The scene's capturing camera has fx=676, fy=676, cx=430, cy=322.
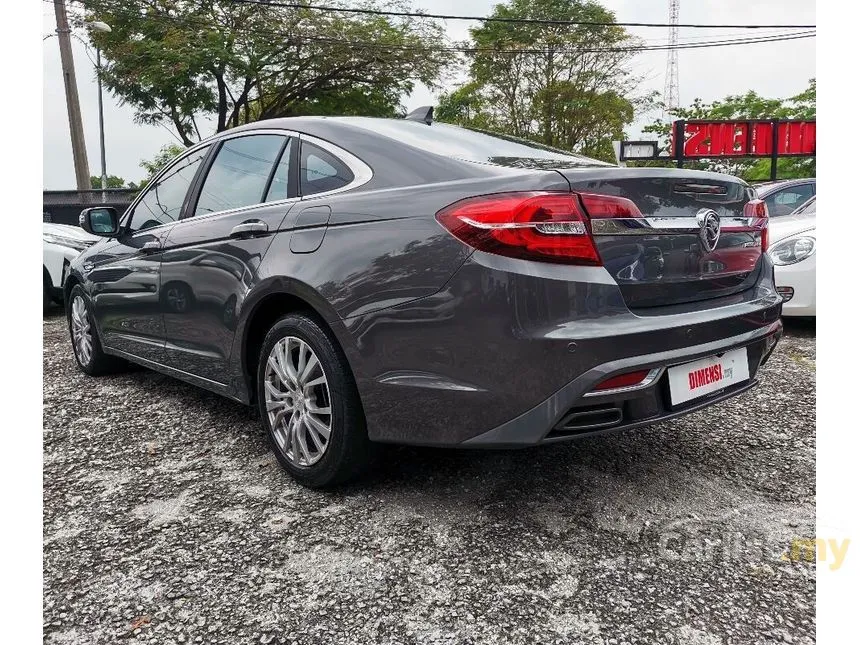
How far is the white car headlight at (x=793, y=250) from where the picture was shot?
547 centimetres

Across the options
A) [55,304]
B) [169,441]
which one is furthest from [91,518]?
[55,304]

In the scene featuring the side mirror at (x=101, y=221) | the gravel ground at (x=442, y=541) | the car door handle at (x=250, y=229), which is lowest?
the gravel ground at (x=442, y=541)

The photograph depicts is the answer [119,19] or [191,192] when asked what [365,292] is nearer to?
[191,192]

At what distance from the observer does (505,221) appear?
6.66ft

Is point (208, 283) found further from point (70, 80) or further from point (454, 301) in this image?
point (70, 80)

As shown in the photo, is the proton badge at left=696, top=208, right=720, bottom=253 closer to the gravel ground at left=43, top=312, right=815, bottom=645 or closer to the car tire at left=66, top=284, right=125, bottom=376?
the gravel ground at left=43, top=312, right=815, bottom=645

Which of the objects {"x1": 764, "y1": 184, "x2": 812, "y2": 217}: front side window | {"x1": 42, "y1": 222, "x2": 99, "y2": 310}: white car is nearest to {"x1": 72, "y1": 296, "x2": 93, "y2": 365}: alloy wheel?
{"x1": 42, "y1": 222, "x2": 99, "y2": 310}: white car

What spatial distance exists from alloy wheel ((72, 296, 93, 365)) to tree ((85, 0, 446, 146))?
1551 centimetres

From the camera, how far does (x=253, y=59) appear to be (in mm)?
19547

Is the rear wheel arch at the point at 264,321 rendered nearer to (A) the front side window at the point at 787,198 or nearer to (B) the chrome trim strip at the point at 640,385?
(B) the chrome trim strip at the point at 640,385

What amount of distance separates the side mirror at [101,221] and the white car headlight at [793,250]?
4.94 metres

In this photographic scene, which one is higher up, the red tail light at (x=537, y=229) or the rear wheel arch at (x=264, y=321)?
the red tail light at (x=537, y=229)

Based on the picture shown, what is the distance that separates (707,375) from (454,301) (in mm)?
931

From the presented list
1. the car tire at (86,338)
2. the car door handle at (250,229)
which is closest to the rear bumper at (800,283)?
the car door handle at (250,229)
